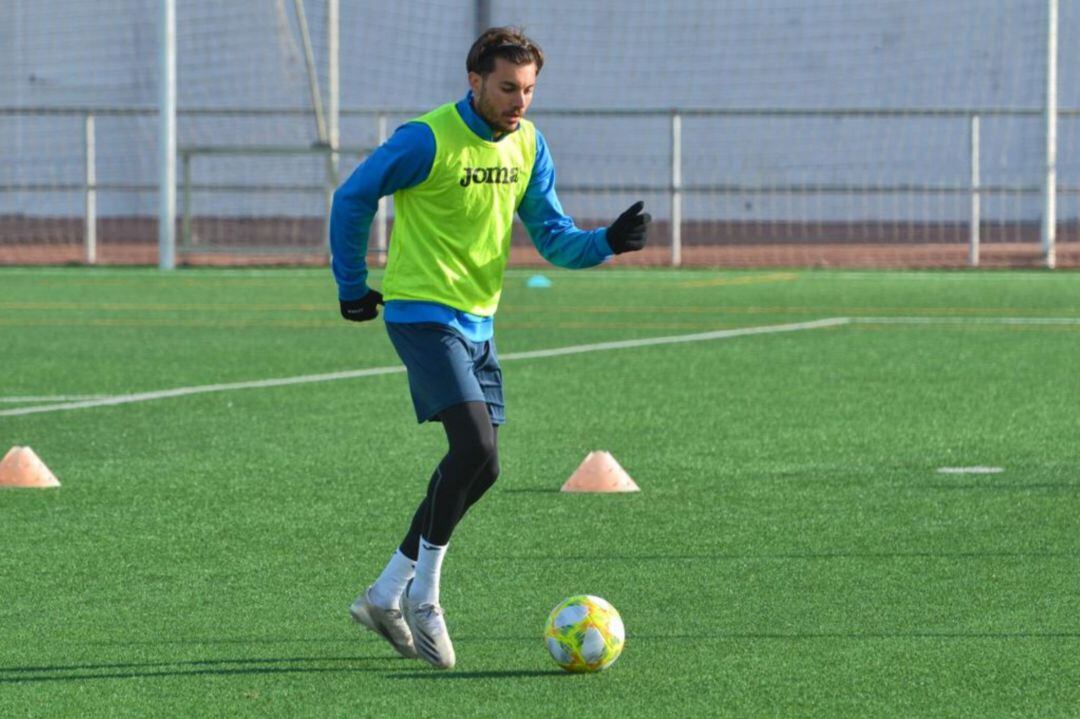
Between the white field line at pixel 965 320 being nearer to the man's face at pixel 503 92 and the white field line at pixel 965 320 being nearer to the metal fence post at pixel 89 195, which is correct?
the man's face at pixel 503 92

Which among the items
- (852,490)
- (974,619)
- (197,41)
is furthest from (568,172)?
(974,619)

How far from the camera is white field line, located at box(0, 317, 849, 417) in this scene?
1277 centimetres

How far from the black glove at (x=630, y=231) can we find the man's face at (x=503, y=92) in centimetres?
44

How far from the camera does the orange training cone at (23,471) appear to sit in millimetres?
9383

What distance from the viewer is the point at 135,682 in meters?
5.76

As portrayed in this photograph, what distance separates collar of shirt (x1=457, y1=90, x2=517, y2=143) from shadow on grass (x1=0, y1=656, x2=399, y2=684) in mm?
1591

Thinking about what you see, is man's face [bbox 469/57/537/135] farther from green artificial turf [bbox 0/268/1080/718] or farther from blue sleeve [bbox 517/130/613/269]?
green artificial turf [bbox 0/268/1080/718]

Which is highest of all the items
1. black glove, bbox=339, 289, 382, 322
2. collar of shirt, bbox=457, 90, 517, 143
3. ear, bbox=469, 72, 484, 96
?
ear, bbox=469, 72, 484, 96

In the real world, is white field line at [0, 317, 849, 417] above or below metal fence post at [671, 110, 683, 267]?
below

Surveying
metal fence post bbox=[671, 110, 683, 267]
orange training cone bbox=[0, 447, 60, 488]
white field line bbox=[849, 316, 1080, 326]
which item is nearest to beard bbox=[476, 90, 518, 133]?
orange training cone bbox=[0, 447, 60, 488]

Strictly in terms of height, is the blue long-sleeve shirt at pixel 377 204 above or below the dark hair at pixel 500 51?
below

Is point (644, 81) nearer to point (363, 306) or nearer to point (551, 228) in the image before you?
point (551, 228)

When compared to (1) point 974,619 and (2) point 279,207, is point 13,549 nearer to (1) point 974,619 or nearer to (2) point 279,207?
(1) point 974,619

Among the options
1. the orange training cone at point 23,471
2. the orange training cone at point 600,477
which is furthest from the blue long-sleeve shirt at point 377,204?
the orange training cone at point 23,471
